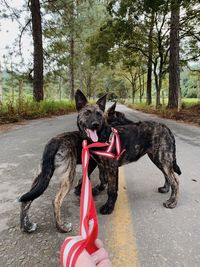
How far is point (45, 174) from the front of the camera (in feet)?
7.73

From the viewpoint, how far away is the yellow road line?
1.90 m

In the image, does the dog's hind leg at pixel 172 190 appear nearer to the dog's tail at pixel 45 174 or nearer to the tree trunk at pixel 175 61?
the dog's tail at pixel 45 174

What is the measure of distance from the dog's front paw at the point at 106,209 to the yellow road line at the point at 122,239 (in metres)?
0.06

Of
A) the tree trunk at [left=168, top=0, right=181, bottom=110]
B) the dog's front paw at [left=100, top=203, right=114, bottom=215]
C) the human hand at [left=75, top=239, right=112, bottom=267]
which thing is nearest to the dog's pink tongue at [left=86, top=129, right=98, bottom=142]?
the dog's front paw at [left=100, top=203, right=114, bottom=215]

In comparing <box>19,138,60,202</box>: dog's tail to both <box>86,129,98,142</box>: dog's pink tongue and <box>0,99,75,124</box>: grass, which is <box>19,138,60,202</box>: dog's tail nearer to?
<box>86,129,98,142</box>: dog's pink tongue

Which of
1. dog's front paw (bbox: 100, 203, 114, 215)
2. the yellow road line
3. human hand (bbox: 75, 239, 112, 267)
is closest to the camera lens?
human hand (bbox: 75, 239, 112, 267)

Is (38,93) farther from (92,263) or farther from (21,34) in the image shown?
(92,263)

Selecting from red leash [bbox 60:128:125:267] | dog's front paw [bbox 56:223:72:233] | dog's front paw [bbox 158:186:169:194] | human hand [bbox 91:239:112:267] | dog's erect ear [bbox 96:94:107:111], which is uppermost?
dog's erect ear [bbox 96:94:107:111]

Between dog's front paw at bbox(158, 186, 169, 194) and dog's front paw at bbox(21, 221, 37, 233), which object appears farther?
dog's front paw at bbox(158, 186, 169, 194)

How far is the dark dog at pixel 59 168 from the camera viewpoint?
231 centimetres

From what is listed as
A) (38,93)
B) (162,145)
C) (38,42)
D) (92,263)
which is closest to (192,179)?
(162,145)

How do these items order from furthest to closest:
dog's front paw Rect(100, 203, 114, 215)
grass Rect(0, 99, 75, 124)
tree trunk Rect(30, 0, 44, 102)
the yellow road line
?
1. tree trunk Rect(30, 0, 44, 102)
2. grass Rect(0, 99, 75, 124)
3. dog's front paw Rect(100, 203, 114, 215)
4. the yellow road line

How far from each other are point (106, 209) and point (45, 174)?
2.80 ft

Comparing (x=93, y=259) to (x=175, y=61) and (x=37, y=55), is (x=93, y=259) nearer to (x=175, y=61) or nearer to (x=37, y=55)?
(x=175, y=61)
